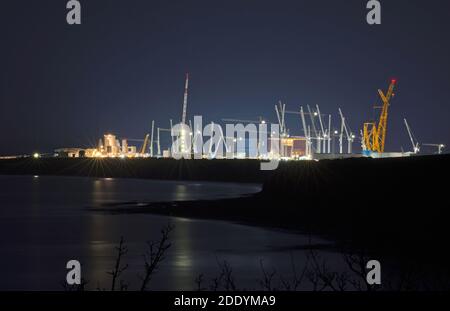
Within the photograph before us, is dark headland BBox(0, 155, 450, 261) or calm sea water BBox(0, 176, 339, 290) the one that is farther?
dark headland BBox(0, 155, 450, 261)

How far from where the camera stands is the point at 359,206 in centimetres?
2734

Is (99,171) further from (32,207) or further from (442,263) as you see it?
(442,263)

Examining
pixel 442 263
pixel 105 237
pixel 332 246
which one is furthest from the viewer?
pixel 105 237

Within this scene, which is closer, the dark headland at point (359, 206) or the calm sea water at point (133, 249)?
the calm sea water at point (133, 249)

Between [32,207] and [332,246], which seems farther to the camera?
[32,207]

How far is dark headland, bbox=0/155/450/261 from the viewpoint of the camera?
2070 centimetres

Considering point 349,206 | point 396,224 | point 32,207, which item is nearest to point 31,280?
point 396,224

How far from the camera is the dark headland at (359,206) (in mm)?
20703

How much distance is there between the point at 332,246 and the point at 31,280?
906 cm

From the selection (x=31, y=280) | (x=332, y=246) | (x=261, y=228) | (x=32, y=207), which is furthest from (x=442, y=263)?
(x=32, y=207)

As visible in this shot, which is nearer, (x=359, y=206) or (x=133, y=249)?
(x=133, y=249)

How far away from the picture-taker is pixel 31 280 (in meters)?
16.6
